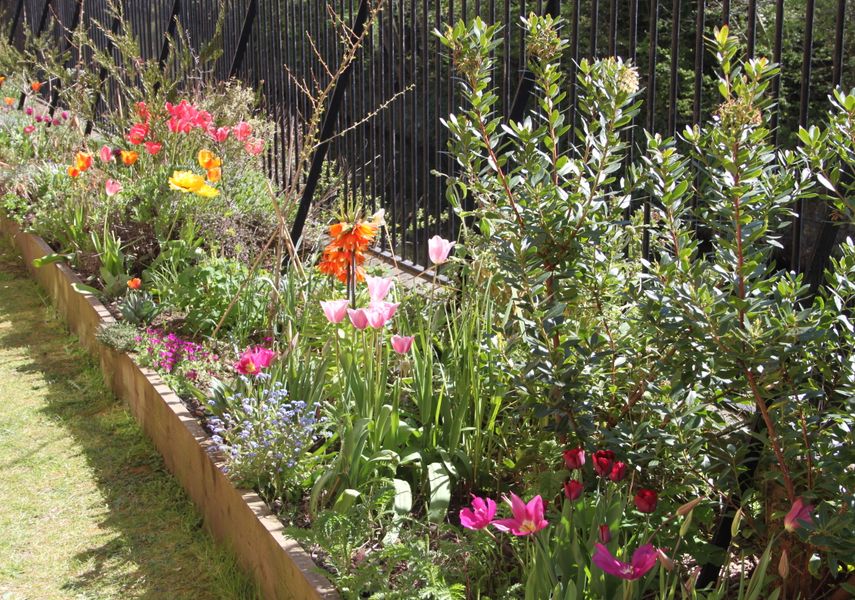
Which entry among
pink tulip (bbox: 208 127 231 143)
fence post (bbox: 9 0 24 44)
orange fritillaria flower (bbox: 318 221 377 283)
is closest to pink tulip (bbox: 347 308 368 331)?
orange fritillaria flower (bbox: 318 221 377 283)

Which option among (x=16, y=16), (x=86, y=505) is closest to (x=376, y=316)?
(x=86, y=505)

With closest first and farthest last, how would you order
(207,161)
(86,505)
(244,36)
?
(86,505), (207,161), (244,36)

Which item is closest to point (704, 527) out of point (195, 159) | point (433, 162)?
point (433, 162)

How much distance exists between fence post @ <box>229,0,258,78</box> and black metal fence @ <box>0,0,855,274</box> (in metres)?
0.01

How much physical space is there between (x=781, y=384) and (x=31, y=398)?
4032 millimetres

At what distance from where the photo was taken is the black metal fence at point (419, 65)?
3.98m

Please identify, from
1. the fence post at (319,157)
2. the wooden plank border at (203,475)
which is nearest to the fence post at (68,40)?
the fence post at (319,157)

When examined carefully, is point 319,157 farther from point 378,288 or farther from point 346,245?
point 378,288

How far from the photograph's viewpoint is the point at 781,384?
2234mm

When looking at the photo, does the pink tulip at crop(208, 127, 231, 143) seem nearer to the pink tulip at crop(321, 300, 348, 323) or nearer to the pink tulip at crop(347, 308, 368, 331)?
the pink tulip at crop(321, 300, 348, 323)

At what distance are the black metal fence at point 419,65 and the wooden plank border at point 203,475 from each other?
69.1 inches

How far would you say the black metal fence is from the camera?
3984 millimetres

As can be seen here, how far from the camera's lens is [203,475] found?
374 cm

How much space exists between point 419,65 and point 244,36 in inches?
95.0
